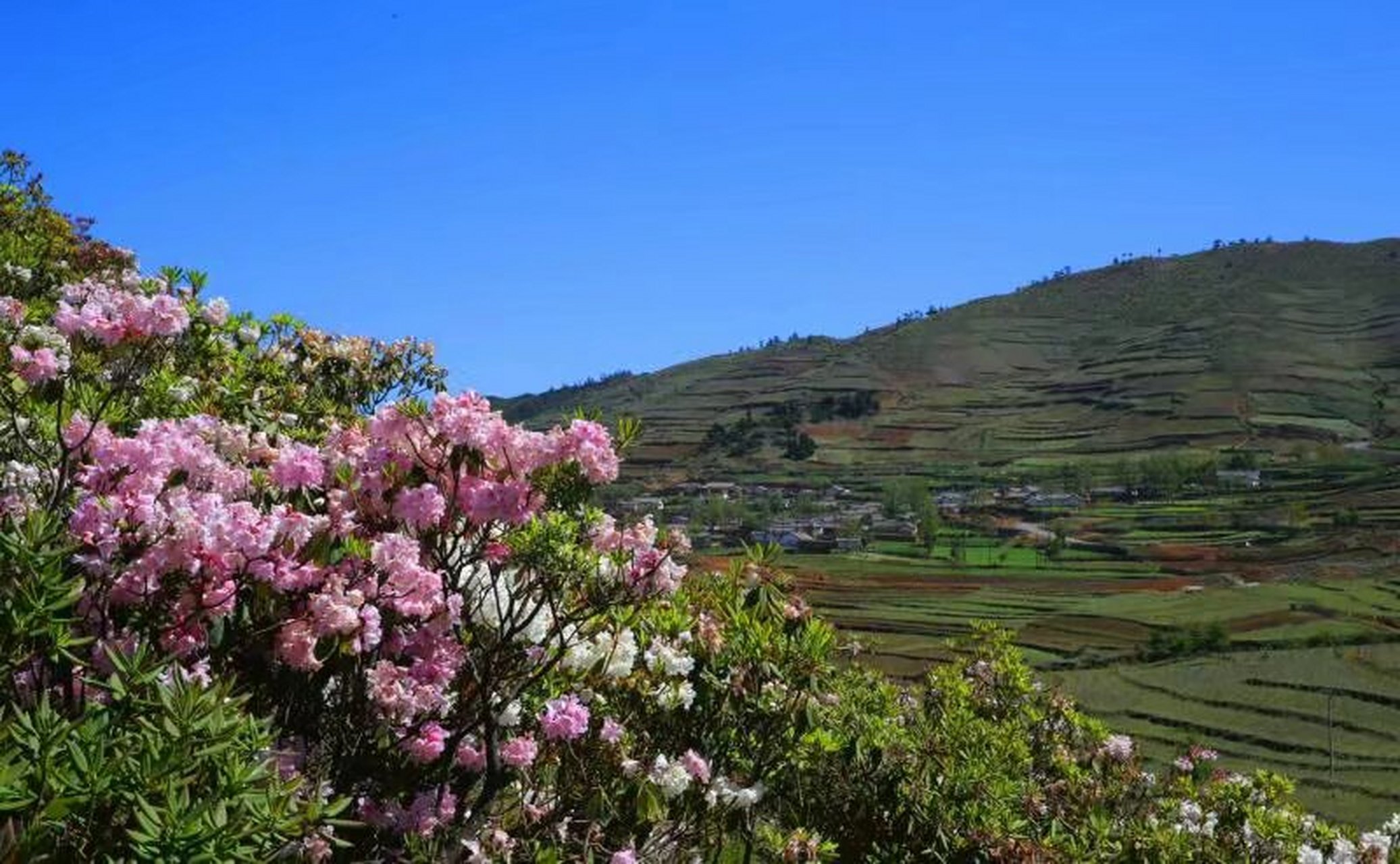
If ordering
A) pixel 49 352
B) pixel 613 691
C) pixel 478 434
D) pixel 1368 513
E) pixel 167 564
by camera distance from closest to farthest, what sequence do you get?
pixel 167 564, pixel 478 434, pixel 49 352, pixel 613 691, pixel 1368 513

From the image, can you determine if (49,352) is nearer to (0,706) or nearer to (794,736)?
(0,706)

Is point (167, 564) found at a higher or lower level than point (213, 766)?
higher

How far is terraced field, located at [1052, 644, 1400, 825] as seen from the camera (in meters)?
46.8

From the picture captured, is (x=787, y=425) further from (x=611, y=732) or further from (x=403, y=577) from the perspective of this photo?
(x=403, y=577)

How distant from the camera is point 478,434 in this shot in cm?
461

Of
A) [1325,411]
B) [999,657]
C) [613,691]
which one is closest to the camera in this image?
[613,691]

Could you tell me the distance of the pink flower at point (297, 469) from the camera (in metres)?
4.79

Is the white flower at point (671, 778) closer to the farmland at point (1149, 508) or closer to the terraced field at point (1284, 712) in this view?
the farmland at point (1149, 508)

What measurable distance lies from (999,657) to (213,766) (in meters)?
9.30

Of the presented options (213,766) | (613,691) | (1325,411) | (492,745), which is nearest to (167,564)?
(213,766)

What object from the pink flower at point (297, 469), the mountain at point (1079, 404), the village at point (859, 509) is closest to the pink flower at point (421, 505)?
the pink flower at point (297, 469)

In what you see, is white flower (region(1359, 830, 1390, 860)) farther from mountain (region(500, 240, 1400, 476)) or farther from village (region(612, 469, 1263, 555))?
mountain (region(500, 240, 1400, 476))

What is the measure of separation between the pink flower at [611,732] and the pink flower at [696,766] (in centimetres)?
34

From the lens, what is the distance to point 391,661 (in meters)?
4.77
